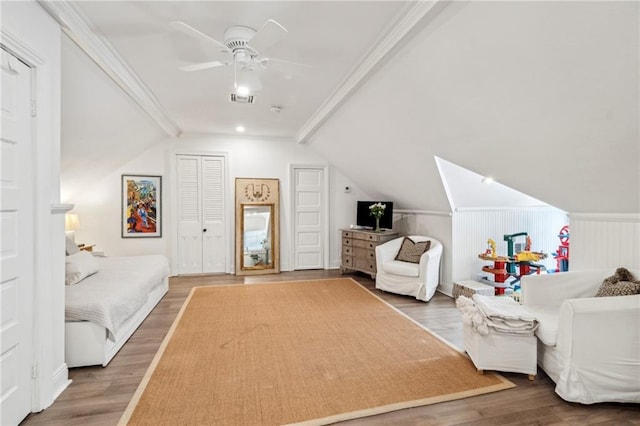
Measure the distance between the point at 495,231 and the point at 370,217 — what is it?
2.11 metres

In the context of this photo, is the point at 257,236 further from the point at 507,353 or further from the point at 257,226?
the point at 507,353

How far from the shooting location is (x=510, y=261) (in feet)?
13.3

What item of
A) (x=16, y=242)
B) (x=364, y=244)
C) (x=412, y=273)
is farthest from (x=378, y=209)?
(x=16, y=242)

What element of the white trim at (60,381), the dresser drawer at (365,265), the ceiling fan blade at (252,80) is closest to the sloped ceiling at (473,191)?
the dresser drawer at (365,265)

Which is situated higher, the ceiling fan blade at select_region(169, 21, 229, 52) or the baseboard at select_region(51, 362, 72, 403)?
the ceiling fan blade at select_region(169, 21, 229, 52)

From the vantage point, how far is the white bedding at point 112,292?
249 cm

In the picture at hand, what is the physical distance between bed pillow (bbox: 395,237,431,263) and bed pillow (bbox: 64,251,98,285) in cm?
395

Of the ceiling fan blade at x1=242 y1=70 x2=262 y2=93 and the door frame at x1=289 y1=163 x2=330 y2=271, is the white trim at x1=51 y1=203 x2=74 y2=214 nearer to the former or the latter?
the ceiling fan blade at x1=242 y1=70 x2=262 y2=93

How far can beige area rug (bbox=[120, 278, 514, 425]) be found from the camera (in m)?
1.98

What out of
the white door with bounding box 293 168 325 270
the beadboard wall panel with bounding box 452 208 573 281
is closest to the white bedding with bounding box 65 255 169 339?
the white door with bounding box 293 168 325 270

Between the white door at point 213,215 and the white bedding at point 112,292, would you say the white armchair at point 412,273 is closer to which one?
the white door at point 213,215

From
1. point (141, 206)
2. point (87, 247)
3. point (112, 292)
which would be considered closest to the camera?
point (112, 292)

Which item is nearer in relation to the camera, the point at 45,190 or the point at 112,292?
the point at 45,190

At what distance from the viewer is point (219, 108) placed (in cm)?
427
